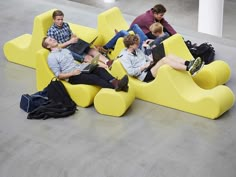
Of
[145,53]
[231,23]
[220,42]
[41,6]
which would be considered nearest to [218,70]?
[145,53]

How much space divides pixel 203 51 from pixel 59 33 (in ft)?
8.77

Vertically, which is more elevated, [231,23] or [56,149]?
[56,149]

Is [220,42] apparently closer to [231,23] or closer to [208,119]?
[208,119]

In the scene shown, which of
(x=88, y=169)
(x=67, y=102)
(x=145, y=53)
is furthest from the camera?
(x=145, y=53)

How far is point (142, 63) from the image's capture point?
31.2ft

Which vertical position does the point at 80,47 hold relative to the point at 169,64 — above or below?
below

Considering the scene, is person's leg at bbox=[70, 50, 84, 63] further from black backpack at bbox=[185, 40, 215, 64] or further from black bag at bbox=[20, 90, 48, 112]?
black backpack at bbox=[185, 40, 215, 64]

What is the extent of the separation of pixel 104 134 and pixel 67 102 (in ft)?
3.14

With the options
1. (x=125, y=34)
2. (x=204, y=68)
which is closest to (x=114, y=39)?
(x=125, y=34)

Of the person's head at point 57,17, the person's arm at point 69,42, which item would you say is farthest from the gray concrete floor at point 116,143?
the person's head at point 57,17

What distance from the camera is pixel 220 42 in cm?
1162

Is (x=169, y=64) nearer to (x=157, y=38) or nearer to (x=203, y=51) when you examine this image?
(x=157, y=38)

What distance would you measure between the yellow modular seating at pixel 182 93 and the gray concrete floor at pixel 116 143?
0.12 meters

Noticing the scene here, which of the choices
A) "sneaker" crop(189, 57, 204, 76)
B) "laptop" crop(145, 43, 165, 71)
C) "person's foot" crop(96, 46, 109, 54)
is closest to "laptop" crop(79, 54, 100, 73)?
"laptop" crop(145, 43, 165, 71)
